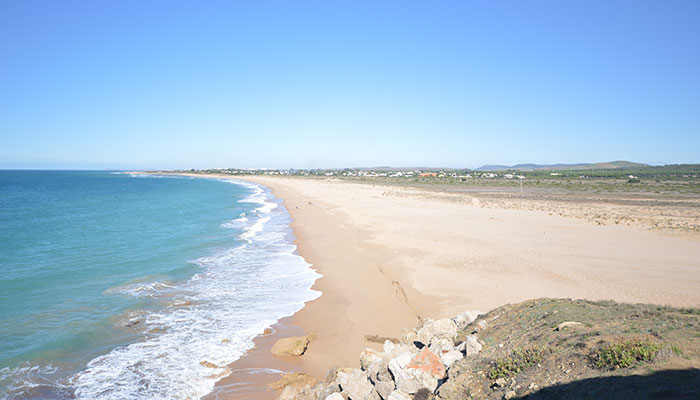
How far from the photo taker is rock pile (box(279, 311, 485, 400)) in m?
6.09

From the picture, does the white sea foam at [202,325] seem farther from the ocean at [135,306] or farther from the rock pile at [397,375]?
the rock pile at [397,375]

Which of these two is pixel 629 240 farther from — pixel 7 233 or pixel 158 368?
pixel 7 233

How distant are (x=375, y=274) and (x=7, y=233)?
29.0m

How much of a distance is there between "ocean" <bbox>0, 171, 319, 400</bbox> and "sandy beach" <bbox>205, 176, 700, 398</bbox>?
4.37 feet

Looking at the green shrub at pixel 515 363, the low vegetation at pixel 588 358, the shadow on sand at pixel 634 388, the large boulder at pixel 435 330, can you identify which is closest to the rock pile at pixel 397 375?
the large boulder at pixel 435 330

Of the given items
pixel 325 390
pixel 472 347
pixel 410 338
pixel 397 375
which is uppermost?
pixel 472 347

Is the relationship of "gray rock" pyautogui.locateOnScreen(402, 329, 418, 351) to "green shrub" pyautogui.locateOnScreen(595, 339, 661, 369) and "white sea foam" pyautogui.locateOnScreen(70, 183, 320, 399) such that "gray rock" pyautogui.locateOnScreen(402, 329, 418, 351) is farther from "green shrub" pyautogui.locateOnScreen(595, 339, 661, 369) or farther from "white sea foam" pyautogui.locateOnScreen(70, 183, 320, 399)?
"white sea foam" pyautogui.locateOnScreen(70, 183, 320, 399)

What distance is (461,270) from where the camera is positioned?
53.6 ft

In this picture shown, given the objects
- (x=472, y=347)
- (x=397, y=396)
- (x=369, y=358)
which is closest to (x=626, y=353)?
(x=472, y=347)

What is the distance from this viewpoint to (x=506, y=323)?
25.4ft

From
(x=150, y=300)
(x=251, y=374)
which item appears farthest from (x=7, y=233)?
(x=251, y=374)

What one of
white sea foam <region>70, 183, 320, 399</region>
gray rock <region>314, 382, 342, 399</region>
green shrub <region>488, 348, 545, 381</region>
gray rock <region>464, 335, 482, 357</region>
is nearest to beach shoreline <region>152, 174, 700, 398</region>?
white sea foam <region>70, 183, 320, 399</region>

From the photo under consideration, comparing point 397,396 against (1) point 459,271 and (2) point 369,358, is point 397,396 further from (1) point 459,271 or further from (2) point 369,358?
(1) point 459,271

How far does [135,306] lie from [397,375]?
36.3 ft
